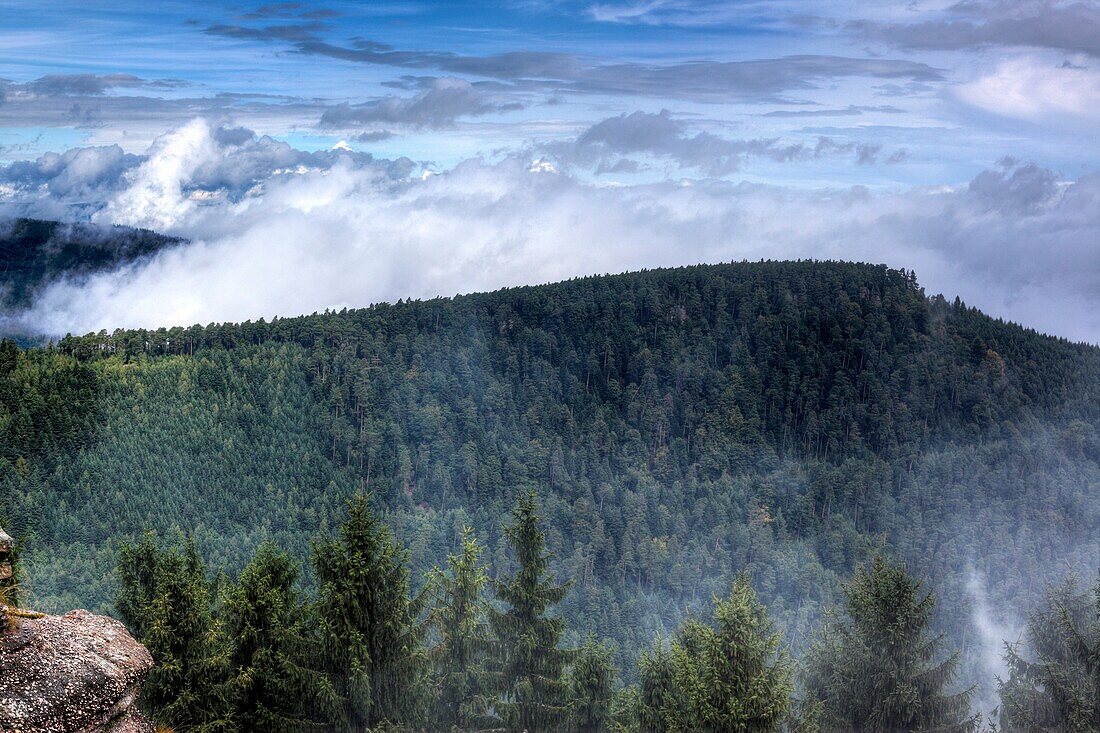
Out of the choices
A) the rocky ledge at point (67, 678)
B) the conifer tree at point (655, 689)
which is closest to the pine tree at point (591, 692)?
the conifer tree at point (655, 689)

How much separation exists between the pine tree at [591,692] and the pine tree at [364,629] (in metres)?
11.5

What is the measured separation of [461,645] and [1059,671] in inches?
887

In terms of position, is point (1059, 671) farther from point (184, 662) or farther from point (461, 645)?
point (184, 662)

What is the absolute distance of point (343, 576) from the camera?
1064 inches

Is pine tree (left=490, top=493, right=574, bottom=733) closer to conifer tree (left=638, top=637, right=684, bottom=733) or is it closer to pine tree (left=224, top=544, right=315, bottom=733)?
conifer tree (left=638, top=637, right=684, bottom=733)

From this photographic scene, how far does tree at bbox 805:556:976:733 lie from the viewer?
98.9ft

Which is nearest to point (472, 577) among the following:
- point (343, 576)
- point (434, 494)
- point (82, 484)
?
point (343, 576)

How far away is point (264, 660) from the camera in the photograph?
1083 inches

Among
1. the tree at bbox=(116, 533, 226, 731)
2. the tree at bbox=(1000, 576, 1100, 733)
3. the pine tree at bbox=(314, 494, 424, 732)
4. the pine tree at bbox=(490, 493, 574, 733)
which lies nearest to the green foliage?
the pine tree at bbox=(490, 493, 574, 733)

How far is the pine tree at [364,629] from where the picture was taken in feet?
88.1

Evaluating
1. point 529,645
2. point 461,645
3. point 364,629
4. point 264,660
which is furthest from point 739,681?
point 264,660

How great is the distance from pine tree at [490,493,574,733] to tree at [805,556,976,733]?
10.4 meters

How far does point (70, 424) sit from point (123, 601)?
139 metres

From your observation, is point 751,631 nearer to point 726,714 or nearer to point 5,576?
point 726,714
